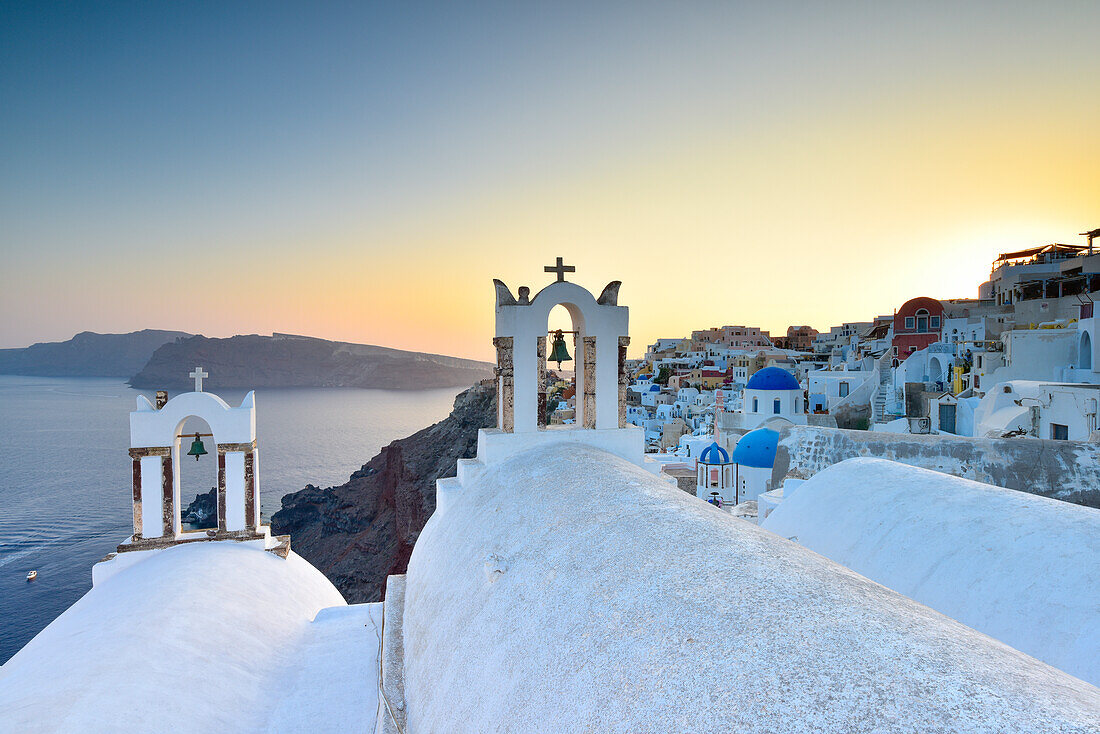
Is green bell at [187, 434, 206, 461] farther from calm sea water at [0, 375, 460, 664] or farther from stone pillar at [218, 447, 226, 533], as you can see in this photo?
calm sea water at [0, 375, 460, 664]

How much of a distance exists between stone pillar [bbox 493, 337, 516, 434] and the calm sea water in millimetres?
26957

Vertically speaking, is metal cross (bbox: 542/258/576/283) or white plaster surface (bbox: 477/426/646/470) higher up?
metal cross (bbox: 542/258/576/283)

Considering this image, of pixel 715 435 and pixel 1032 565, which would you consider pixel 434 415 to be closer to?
pixel 715 435

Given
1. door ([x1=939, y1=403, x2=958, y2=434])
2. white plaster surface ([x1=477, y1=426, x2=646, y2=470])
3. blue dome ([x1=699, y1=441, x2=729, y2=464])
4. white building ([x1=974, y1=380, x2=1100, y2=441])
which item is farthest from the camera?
blue dome ([x1=699, y1=441, x2=729, y2=464])

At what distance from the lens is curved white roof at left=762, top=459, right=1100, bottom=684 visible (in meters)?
3.76

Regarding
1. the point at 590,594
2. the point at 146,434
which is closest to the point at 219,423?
the point at 146,434

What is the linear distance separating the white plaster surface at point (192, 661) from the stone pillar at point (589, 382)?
3.04m

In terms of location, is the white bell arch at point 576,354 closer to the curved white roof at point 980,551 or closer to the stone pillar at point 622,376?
the stone pillar at point 622,376

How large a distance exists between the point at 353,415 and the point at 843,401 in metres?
89.7

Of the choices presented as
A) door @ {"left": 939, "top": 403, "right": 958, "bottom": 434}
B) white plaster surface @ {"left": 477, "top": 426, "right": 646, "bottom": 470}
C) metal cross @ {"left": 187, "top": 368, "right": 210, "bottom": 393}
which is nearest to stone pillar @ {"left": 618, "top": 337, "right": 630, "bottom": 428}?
white plaster surface @ {"left": 477, "top": 426, "right": 646, "bottom": 470}

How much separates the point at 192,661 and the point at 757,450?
21.8 m

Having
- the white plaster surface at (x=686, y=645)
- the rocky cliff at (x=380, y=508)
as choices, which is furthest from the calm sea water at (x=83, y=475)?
the white plaster surface at (x=686, y=645)

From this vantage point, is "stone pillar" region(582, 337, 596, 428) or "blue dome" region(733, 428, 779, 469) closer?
"stone pillar" region(582, 337, 596, 428)

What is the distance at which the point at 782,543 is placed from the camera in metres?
3.16
